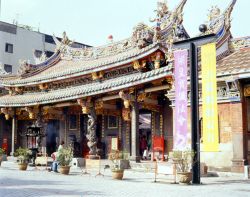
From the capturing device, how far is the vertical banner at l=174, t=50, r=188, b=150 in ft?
40.9

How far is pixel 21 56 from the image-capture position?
43.1 meters

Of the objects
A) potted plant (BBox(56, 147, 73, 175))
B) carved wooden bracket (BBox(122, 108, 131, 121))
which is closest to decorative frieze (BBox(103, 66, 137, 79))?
carved wooden bracket (BBox(122, 108, 131, 121))

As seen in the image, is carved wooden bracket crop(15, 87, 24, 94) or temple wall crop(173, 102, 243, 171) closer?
temple wall crop(173, 102, 243, 171)

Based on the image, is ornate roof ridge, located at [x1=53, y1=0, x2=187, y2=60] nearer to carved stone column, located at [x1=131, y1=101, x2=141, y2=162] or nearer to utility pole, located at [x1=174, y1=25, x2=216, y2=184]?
carved stone column, located at [x1=131, y1=101, x2=141, y2=162]

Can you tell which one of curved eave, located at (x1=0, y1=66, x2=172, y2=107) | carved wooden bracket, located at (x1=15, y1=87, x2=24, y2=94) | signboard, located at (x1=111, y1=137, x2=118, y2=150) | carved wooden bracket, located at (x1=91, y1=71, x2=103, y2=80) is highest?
carved wooden bracket, located at (x1=91, y1=71, x2=103, y2=80)

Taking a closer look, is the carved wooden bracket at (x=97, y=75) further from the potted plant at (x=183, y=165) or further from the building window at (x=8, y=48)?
the building window at (x=8, y=48)

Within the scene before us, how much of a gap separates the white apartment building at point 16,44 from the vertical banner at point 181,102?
30.6 meters

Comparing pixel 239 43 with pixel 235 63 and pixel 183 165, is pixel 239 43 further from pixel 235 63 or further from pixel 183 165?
pixel 183 165

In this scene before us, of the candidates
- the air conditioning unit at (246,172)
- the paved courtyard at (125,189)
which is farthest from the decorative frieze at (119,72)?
the paved courtyard at (125,189)

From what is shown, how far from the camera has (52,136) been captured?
2677 cm

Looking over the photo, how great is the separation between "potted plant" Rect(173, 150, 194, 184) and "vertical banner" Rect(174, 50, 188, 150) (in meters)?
0.32

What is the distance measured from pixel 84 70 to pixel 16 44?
23243 mm

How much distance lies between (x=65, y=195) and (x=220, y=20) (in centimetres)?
1158

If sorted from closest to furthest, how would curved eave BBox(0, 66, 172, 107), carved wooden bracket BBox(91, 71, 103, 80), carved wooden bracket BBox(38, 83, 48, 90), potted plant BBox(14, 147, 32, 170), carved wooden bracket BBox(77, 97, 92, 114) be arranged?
curved eave BBox(0, 66, 172, 107) < potted plant BBox(14, 147, 32, 170) < carved wooden bracket BBox(77, 97, 92, 114) < carved wooden bracket BBox(91, 71, 103, 80) < carved wooden bracket BBox(38, 83, 48, 90)
